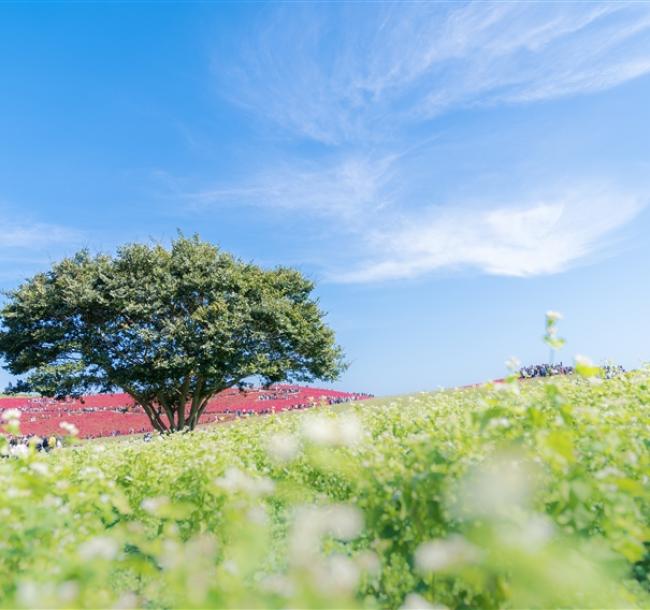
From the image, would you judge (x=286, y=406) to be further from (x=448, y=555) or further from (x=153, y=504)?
(x=448, y=555)

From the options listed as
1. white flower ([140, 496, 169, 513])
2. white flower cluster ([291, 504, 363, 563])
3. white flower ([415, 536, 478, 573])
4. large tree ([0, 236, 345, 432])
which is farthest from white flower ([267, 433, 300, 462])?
large tree ([0, 236, 345, 432])

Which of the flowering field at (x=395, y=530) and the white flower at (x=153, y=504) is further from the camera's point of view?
the white flower at (x=153, y=504)

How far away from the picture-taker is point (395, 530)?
425 cm

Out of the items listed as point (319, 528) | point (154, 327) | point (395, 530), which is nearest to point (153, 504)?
point (319, 528)

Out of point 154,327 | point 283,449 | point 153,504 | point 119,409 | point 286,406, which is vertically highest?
point 154,327

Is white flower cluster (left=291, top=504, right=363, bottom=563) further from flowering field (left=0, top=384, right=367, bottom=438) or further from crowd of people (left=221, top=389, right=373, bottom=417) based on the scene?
crowd of people (left=221, top=389, right=373, bottom=417)

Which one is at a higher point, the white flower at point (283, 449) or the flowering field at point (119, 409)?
the flowering field at point (119, 409)

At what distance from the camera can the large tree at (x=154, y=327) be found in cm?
2414

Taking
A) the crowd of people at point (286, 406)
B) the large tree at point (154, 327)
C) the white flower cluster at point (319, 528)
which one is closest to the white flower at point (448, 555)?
the white flower cluster at point (319, 528)

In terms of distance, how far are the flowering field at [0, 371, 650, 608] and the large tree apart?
59.6ft

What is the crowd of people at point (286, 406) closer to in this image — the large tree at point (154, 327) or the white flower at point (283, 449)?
the large tree at point (154, 327)

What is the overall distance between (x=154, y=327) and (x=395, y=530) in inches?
870

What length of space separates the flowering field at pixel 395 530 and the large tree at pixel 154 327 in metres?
18.2

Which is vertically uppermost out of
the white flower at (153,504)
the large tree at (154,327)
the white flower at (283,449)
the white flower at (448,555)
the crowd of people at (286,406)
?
the large tree at (154,327)
